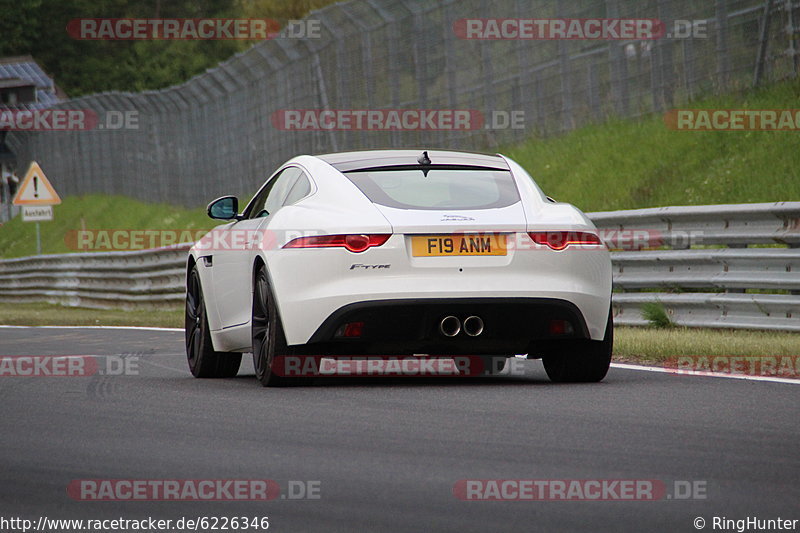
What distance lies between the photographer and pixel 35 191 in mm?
29469

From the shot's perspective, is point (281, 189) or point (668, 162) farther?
point (668, 162)

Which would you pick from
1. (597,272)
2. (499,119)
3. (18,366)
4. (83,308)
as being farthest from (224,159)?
(597,272)

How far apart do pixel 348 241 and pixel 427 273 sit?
18.0 inches

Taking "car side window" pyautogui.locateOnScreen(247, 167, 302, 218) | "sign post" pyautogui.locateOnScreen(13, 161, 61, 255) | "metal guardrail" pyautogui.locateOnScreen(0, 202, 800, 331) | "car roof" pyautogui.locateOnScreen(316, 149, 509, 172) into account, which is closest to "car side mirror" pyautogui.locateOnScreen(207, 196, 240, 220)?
"car side window" pyautogui.locateOnScreen(247, 167, 302, 218)

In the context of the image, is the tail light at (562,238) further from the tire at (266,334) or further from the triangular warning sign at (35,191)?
the triangular warning sign at (35,191)

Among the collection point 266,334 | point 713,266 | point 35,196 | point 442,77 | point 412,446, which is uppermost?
point 442,77

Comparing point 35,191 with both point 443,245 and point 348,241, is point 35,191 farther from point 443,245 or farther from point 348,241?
point 443,245

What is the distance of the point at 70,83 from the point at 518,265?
86.5 meters

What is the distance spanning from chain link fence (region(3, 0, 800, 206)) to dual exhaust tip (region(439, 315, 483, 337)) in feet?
39.6

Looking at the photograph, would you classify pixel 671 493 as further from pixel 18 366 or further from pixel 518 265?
pixel 18 366

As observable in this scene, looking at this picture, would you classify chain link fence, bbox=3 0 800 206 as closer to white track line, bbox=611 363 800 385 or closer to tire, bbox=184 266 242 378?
white track line, bbox=611 363 800 385

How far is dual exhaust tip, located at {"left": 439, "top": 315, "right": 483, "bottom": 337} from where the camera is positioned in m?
8.41

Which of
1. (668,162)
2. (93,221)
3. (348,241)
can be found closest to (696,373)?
(348,241)

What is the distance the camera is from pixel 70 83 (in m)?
91.9
